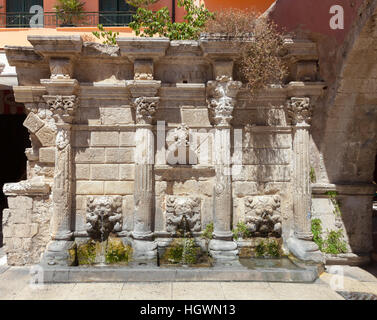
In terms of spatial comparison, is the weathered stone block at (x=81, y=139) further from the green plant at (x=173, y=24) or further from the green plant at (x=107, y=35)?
the green plant at (x=173, y=24)

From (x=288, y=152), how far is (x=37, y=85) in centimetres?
505

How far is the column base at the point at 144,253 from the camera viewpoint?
5305 mm

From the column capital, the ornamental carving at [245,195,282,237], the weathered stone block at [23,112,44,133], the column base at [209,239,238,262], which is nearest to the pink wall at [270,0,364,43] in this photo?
the column capital

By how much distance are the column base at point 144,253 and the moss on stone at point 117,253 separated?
0.39 ft

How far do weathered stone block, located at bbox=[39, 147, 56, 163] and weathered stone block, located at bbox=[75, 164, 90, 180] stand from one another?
0.53 metres

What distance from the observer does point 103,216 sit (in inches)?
223

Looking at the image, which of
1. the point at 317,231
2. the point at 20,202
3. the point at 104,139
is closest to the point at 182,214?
the point at 104,139

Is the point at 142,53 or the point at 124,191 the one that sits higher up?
the point at 142,53

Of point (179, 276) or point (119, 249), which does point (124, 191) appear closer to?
point (119, 249)

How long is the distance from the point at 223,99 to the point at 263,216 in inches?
91.6

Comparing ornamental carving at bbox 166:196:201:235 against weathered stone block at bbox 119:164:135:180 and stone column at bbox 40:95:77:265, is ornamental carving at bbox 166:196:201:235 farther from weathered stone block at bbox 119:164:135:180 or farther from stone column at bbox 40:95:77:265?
stone column at bbox 40:95:77:265

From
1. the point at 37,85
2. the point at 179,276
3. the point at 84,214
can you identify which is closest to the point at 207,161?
the point at 179,276

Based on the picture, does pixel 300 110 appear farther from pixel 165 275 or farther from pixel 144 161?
pixel 165 275
